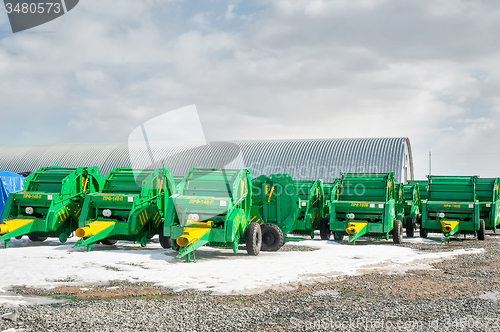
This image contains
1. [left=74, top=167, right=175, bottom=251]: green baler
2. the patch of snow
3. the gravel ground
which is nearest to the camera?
the gravel ground

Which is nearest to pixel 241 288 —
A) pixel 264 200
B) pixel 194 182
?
pixel 194 182

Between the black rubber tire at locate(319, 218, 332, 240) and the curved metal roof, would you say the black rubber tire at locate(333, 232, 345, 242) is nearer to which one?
the black rubber tire at locate(319, 218, 332, 240)

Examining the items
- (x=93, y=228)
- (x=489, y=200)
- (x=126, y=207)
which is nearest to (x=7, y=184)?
(x=126, y=207)

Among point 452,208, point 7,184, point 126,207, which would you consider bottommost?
point 452,208

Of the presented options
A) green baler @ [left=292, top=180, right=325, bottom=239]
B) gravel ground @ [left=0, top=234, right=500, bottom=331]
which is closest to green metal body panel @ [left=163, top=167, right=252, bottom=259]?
gravel ground @ [left=0, top=234, right=500, bottom=331]

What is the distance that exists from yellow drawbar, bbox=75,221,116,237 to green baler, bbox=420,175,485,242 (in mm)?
10102

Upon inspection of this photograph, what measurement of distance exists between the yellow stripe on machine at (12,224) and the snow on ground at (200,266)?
0.62 meters

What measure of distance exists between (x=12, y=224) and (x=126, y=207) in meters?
2.70

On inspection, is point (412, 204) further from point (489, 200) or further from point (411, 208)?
point (489, 200)

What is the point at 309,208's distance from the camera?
15.0m

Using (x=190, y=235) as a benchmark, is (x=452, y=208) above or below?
above

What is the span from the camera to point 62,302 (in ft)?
21.1

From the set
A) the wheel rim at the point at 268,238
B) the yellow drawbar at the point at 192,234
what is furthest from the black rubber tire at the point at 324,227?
the yellow drawbar at the point at 192,234

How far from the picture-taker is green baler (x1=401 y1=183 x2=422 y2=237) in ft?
57.5
